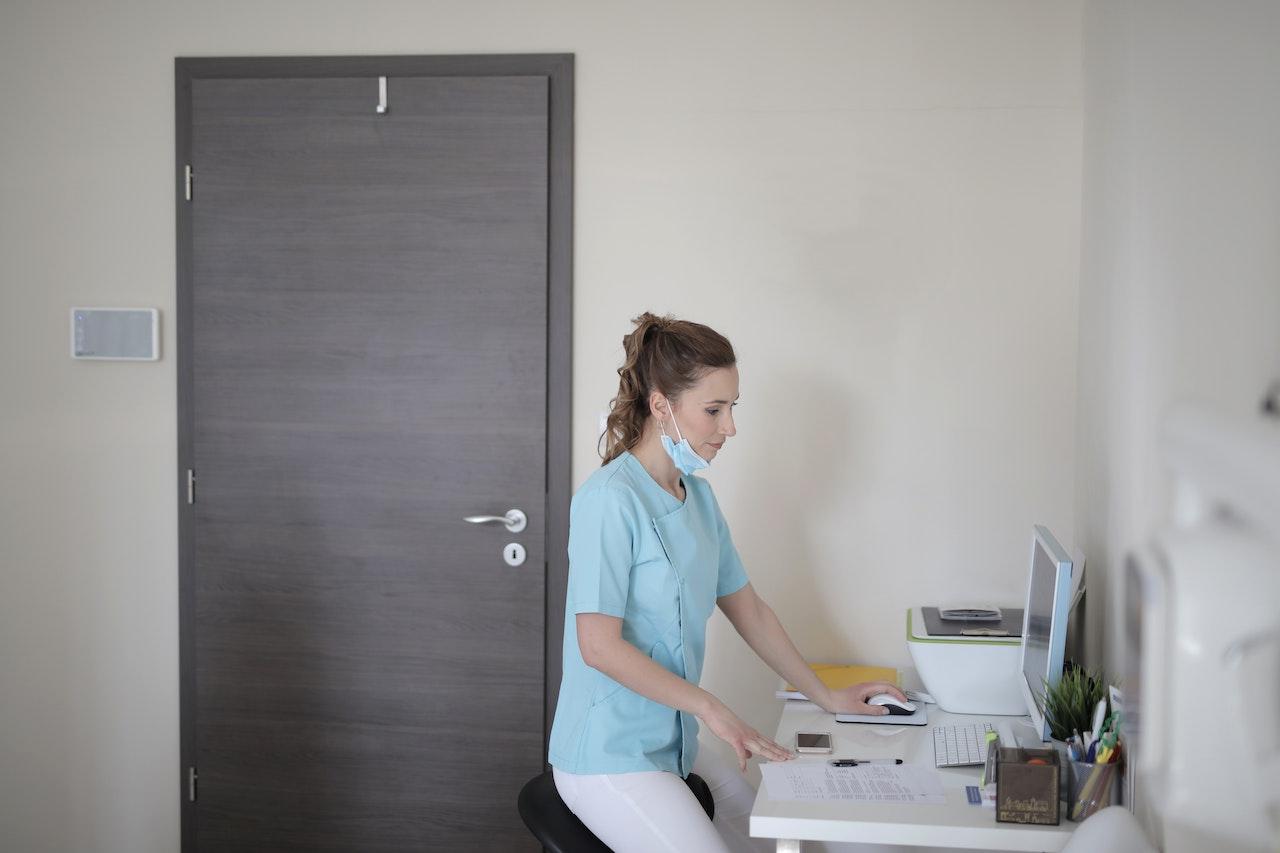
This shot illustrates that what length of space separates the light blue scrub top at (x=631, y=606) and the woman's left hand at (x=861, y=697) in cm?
34

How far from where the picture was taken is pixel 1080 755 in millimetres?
1673

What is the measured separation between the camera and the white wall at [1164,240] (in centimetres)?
126

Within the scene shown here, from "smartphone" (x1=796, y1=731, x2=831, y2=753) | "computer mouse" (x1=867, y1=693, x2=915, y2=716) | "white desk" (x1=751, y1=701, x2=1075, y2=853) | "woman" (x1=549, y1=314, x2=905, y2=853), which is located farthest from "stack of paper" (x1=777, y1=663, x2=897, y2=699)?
"white desk" (x1=751, y1=701, x2=1075, y2=853)

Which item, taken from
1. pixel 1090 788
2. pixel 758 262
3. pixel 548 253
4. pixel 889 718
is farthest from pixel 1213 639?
pixel 548 253

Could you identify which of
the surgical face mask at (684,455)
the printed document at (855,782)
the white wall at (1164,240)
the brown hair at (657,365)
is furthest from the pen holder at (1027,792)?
the brown hair at (657,365)

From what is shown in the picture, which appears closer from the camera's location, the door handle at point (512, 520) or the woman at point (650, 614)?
the woman at point (650, 614)

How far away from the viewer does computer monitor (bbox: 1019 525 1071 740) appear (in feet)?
5.89

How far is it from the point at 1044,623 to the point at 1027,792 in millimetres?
390

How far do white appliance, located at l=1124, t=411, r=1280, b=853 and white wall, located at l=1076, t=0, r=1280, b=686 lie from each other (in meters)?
0.24

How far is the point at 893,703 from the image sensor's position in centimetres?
221

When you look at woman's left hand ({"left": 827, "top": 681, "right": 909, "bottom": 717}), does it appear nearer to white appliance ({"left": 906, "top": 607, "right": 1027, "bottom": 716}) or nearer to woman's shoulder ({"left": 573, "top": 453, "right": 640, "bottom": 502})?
white appliance ({"left": 906, "top": 607, "right": 1027, "bottom": 716})

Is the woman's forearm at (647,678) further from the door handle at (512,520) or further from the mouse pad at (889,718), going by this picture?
the door handle at (512,520)

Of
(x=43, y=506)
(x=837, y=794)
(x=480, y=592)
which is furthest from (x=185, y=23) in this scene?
(x=837, y=794)

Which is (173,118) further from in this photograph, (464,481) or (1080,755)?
(1080,755)
